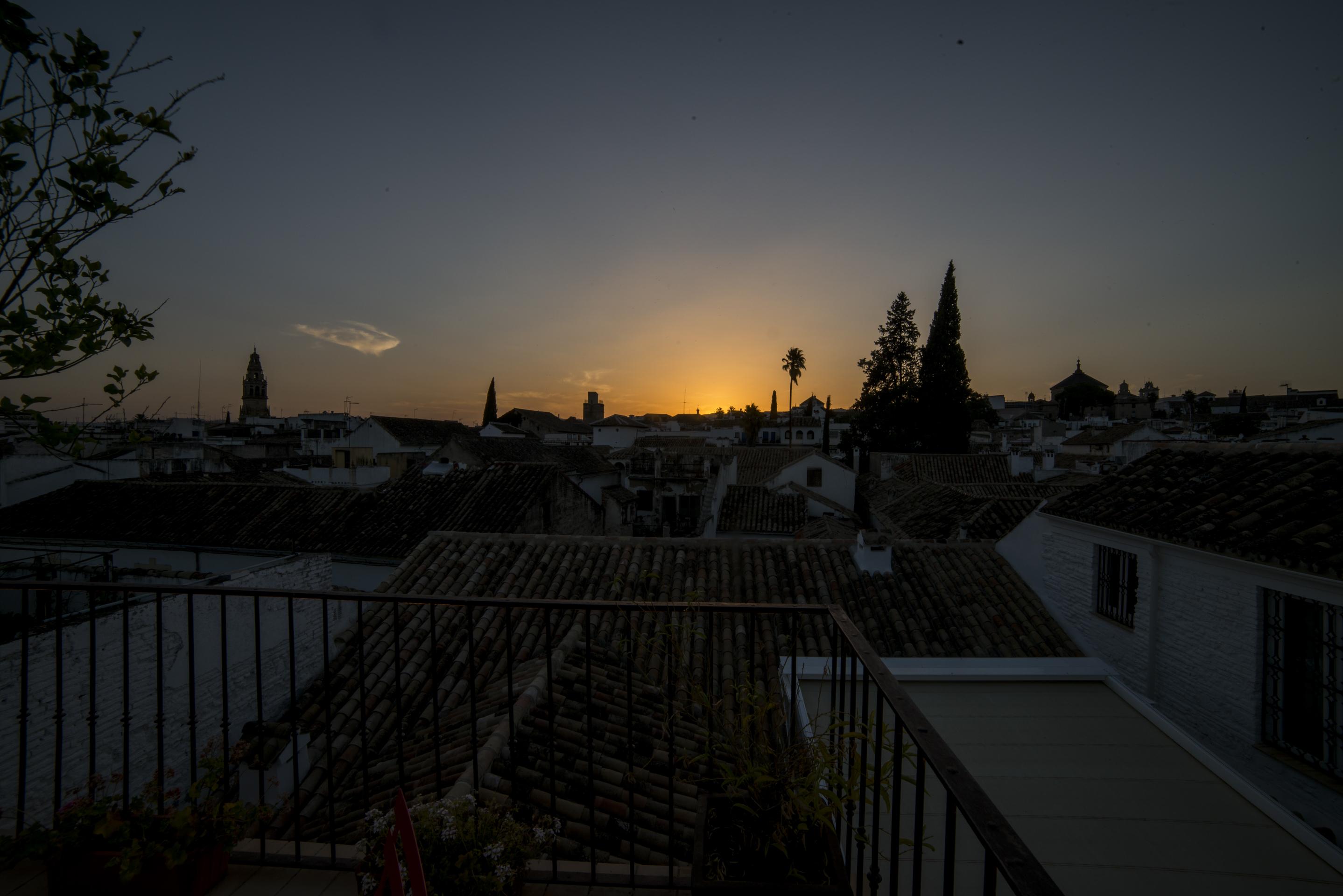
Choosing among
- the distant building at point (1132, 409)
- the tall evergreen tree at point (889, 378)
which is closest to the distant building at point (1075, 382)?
the distant building at point (1132, 409)

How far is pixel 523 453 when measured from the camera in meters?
32.5

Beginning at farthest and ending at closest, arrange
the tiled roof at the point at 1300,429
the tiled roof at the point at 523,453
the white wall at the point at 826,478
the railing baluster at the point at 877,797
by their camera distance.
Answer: the tiled roof at the point at 523,453
the white wall at the point at 826,478
the tiled roof at the point at 1300,429
the railing baluster at the point at 877,797

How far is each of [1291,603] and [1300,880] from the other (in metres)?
3.89

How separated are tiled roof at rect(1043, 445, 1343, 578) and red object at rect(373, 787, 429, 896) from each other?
6.77 m

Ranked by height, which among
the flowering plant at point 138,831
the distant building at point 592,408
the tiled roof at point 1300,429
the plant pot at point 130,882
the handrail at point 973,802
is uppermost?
the distant building at point 592,408

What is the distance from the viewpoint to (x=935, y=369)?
128ft

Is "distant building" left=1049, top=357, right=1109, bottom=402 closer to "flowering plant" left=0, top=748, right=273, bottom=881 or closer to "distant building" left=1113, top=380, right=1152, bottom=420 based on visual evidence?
"distant building" left=1113, top=380, right=1152, bottom=420

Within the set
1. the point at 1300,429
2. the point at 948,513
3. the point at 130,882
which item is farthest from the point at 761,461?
the point at 130,882

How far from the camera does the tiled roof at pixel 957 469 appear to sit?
26.5 metres

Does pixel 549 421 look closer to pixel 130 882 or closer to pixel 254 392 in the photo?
pixel 254 392

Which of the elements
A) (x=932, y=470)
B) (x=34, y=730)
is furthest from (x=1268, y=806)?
(x=932, y=470)

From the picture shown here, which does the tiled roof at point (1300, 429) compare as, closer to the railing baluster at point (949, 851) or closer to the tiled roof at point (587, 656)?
the tiled roof at point (587, 656)

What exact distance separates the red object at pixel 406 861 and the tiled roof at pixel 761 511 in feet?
60.9

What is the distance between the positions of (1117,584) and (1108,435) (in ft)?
146
